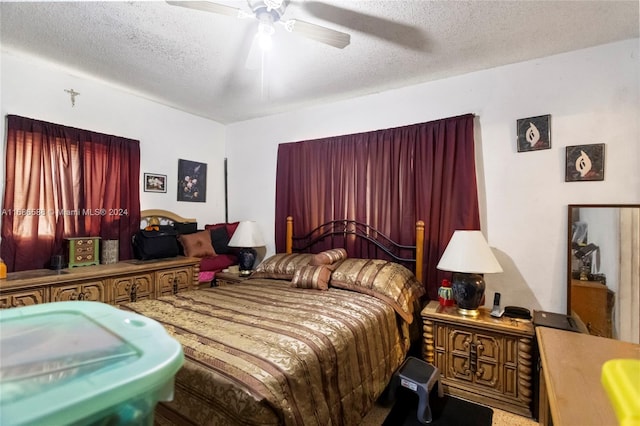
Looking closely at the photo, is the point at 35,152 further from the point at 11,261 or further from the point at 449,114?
the point at 449,114

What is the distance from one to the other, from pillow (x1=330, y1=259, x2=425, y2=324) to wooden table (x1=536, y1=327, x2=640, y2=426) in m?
0.95

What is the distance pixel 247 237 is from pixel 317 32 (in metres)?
2.28

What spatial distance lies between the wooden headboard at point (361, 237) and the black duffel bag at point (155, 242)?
48.2 inches

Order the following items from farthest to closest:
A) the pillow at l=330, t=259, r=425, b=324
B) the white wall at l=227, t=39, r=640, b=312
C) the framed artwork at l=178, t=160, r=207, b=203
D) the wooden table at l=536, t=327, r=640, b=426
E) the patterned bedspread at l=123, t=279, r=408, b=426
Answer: the framed artwork at l=178, t=160, r=207, b=203
the pillow at l=330, t=259, r=425, b=324
the white wall at l=227, t=39, r=640, b=312
the patterned bedspread at l=123, t=279, r=408, b=426
the wooden table at l=536, t=327, r=640, b=426

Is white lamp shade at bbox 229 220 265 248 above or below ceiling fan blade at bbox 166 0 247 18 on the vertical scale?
below

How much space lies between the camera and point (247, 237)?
337 centimetres

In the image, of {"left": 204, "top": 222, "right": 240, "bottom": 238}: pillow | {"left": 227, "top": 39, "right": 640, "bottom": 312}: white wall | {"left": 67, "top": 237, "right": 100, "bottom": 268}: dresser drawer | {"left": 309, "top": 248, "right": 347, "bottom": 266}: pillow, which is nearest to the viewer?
{"left": 227, "top": 39, "right": 640, "bottom": 312}: white wall

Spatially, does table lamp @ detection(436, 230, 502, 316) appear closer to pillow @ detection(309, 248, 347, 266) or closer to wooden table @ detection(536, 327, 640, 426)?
wooden table @ detection(536, 327, 640, 426)

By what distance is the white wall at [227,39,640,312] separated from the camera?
209 cm

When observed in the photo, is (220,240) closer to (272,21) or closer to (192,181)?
(192,181)

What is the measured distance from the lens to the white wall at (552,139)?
6.85 feet

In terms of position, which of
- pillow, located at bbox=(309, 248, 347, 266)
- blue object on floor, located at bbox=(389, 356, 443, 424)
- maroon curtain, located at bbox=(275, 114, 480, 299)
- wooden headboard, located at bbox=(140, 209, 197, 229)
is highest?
Answer: maroon curtain, located at bbox=(275, 114, 480, 299)

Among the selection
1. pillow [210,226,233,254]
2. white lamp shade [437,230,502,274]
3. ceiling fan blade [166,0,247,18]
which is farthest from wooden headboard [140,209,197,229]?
white lamp shade [437,230,502,274]

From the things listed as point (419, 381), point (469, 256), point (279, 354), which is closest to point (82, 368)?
point (279, 354)
